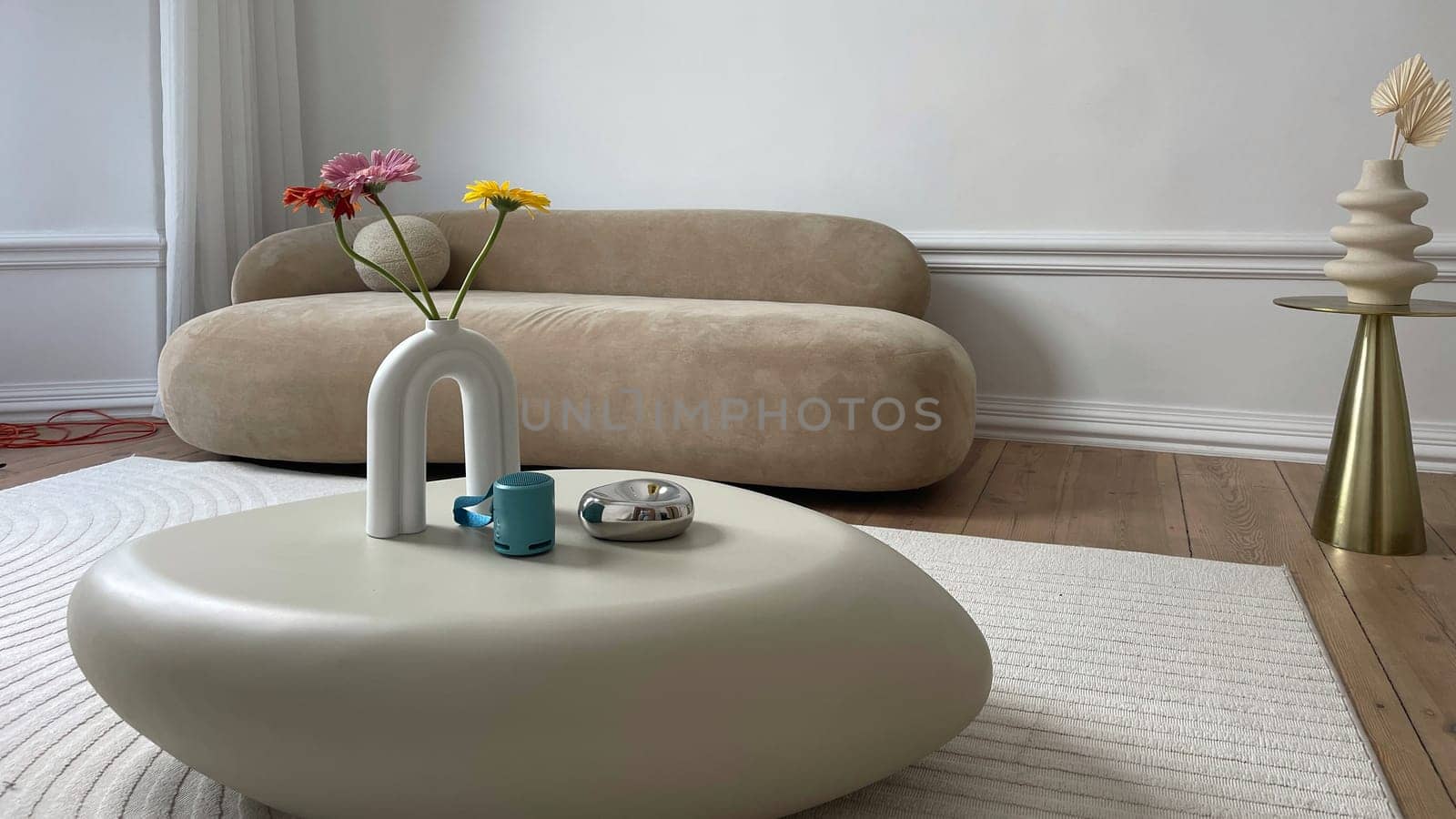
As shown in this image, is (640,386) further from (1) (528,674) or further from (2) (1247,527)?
(1) (528,674)

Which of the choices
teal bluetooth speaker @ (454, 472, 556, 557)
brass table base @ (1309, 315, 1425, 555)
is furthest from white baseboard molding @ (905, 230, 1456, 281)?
teal bluetooth speaker @ (454, 472, 556, 557)

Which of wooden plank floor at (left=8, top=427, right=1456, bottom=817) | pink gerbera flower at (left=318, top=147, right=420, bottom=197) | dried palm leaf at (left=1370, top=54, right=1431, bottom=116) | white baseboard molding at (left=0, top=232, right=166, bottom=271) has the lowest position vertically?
wooden plank floor at (left=8, top=427, right=1456, bottom=817)

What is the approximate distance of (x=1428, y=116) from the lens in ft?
6.36

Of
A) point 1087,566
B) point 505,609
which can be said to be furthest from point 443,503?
point 1087,566

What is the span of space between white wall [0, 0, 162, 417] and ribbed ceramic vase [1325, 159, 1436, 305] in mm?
3144

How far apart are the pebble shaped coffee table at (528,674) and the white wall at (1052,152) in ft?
6.73

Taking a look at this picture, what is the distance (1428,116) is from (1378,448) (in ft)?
1.97

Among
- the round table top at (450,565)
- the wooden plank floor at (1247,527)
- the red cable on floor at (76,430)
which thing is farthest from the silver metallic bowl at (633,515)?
the red cable on floor at (76,430)

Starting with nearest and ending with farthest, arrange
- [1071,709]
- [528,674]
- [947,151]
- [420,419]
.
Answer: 1. [528,674]
2. [420,419]
3. [1071,709]
4. [947,151]

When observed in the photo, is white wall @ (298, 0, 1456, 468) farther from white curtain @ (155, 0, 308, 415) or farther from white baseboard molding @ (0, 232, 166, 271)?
white baseboard molding @ (0, 232, 166, 271)

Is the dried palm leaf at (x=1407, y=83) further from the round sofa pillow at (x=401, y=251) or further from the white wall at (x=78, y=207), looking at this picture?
the white wall at (x=78, y=207)

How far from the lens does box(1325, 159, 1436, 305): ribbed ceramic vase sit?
1.93m

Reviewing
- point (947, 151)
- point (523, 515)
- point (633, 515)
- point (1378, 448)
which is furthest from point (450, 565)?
point (947, 151)

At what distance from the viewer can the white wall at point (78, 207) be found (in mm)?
3156
